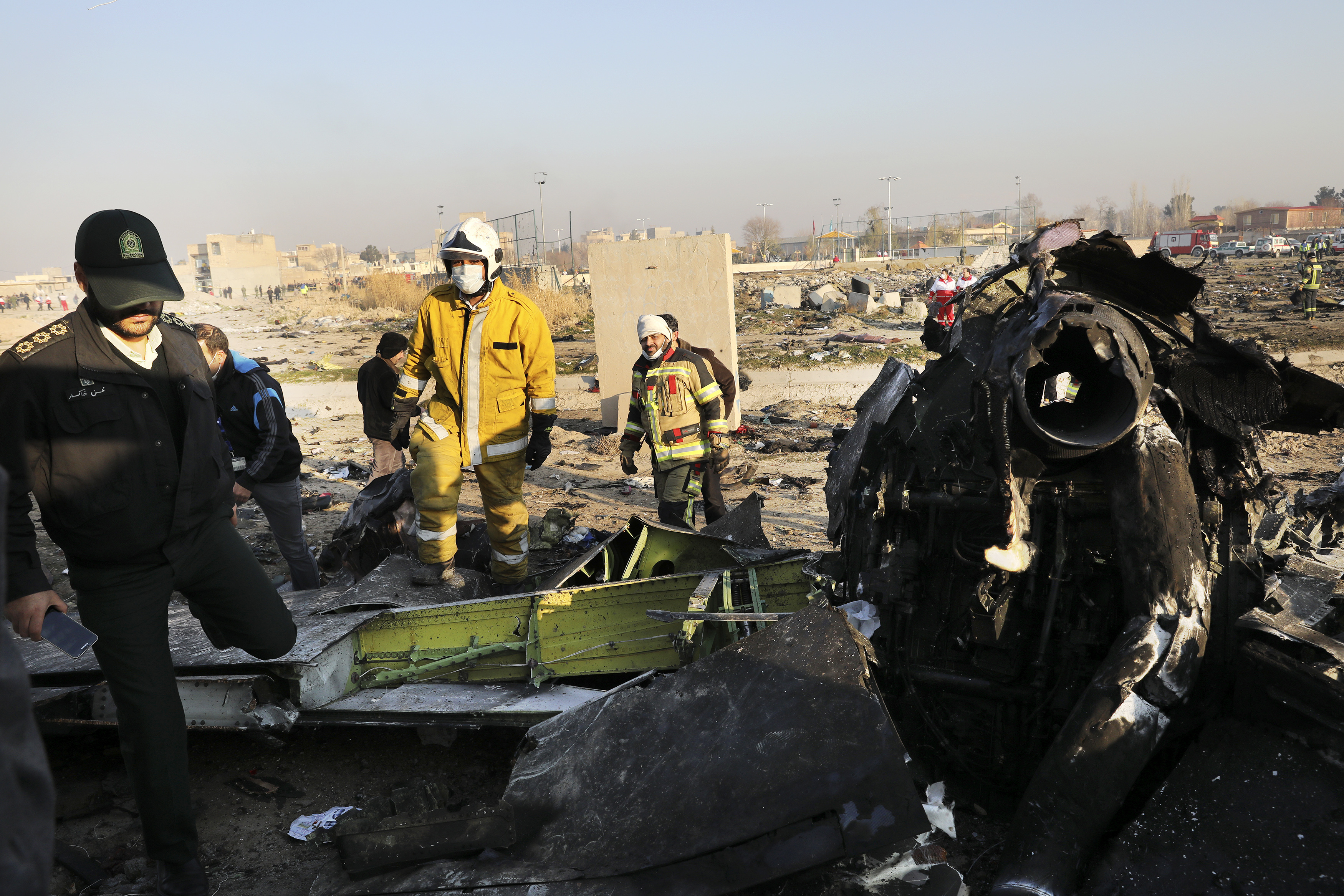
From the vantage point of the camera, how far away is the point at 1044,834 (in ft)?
6.89

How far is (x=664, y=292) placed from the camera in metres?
9.02

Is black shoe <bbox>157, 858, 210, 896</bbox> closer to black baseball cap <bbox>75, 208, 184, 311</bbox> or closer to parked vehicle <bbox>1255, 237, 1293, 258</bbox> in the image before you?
black baseball cap <bbox>75, 208, 184, 311</bbox>

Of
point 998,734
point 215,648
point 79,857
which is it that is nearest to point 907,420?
point 998,734

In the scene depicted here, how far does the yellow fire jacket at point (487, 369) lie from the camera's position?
443cm

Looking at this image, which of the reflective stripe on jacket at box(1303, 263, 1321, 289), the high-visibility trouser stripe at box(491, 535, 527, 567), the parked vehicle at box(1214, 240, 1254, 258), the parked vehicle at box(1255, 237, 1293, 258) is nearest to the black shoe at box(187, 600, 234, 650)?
the high-visibility trouser stripe at box(491, 535, 527, 567)

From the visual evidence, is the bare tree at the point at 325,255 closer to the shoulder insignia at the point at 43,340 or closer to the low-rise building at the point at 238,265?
the low-rise building at the point at 238,265

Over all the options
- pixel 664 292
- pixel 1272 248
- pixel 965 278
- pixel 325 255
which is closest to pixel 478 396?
pixel 664 292

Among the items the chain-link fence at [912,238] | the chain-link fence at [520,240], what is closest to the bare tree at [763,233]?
the chain-link fence at [912,238]

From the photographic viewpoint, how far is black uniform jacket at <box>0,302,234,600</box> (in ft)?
8.18

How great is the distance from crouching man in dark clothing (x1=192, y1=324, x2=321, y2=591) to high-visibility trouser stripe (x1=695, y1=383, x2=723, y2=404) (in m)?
2.35

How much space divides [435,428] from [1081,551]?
3135mm

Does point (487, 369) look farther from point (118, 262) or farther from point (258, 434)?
point (118, 262)

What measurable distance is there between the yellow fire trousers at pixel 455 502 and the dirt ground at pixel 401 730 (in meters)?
1.07

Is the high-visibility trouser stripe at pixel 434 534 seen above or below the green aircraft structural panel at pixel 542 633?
above
